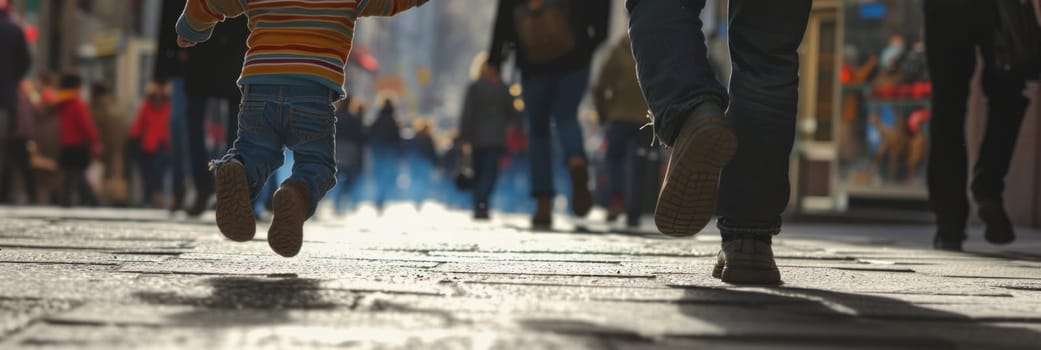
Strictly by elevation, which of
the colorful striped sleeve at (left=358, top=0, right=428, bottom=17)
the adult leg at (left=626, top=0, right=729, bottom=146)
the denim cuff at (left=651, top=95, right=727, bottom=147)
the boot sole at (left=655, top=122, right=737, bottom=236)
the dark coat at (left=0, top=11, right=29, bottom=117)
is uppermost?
the dark coat at (left=0, top=11, right=29, bottom=117)

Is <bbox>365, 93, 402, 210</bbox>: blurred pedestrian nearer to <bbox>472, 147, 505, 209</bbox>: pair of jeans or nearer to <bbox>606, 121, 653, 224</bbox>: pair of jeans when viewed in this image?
<bbox>472, 147, 505, 209</bbox>: pair of jeans

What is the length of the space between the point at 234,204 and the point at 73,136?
10.0 meters

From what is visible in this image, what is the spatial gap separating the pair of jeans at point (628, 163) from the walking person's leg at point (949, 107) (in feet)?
9.99

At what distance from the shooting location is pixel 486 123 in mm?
11570

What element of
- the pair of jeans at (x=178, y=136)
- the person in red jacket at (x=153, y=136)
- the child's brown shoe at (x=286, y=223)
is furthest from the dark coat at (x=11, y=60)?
the child's brown shoe at (x=286, y=223)

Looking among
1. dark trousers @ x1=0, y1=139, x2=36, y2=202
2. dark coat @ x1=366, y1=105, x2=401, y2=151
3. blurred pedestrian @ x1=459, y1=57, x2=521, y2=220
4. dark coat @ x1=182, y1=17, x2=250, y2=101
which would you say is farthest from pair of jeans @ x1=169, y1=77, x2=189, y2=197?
dark coat @ x1=366, y1=105, x2=401, y2=151

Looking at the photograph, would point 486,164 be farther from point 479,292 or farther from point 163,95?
point 479,292

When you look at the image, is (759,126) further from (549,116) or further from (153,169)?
(153,169)

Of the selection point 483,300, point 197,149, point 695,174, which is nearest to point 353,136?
point 197,149

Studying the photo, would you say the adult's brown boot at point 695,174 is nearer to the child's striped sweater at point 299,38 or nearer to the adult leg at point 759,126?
the adult leg at point 759,126

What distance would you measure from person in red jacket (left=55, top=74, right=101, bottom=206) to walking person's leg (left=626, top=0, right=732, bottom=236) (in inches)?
402

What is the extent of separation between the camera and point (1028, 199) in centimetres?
1073

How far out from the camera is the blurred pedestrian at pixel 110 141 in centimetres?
1562

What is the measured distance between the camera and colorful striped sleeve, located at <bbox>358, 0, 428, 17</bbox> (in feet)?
14.1
